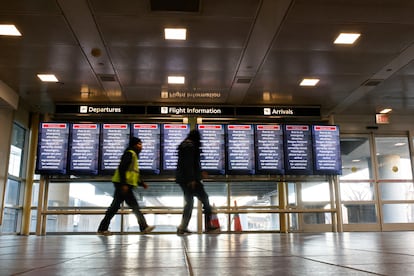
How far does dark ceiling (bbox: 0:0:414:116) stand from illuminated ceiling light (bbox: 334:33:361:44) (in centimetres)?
9

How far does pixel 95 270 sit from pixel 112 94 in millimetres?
7655

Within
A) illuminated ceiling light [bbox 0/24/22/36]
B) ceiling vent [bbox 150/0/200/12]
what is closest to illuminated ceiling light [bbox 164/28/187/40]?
ceiling vent [bbox 150/0/200/12]

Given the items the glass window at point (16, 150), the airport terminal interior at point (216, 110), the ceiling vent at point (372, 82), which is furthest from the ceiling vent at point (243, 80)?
the glass window at point (16, 150)

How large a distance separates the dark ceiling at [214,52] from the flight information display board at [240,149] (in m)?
0.74

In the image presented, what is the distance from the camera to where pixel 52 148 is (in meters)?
8.63

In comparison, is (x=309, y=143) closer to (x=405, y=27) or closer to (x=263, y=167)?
(x=263, y=167)

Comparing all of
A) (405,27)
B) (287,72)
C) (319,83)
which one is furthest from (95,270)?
(319,83)

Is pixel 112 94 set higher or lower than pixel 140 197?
higher

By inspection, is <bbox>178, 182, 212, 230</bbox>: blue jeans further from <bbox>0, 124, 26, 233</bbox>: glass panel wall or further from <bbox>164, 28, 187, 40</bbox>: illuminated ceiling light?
<bbox>0, 124, 26, 233</bbox>: glass panel wall

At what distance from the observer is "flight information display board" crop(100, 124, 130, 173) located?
866cm

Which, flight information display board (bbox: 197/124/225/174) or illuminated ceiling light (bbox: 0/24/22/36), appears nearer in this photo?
illuminated ceiling light (bbox: 0/24/22/36)

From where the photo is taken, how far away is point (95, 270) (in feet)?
4.68

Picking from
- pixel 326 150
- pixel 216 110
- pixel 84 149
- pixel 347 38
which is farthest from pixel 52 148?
pixel 347 38

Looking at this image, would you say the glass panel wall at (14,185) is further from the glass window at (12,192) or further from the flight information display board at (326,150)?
the flight information display board at (326,150)
